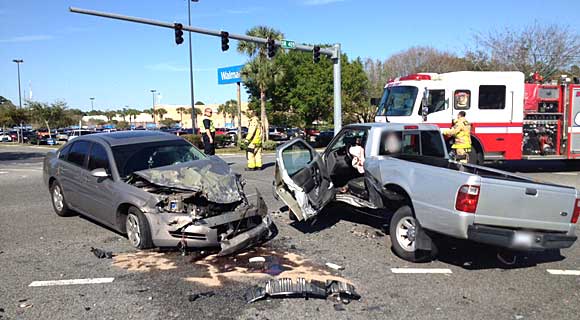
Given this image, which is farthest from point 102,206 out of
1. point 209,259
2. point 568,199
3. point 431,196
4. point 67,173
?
point 568,199

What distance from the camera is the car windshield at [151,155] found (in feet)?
21.2

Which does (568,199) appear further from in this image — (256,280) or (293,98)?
(293,98)

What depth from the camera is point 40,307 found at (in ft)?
13.8

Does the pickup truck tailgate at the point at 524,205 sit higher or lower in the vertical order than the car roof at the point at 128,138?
lower

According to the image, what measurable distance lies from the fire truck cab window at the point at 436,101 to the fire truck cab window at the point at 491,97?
1071mm

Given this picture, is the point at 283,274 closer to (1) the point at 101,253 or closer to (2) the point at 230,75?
(1) the point at 101,253

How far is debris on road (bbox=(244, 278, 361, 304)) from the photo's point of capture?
171 inches

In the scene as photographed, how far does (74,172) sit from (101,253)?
79.0 inches

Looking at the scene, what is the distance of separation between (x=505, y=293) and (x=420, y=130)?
9.82 feet

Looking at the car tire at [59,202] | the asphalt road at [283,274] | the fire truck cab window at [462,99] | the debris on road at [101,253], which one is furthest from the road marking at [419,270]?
the fire truck cab window at [462,99]

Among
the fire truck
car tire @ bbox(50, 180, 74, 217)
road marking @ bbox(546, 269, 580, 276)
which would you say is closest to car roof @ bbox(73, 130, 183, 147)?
car tire @ bbox(50, 180, 74, 217)

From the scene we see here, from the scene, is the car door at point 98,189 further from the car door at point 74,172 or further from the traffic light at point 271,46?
the traffic light at point 271,46

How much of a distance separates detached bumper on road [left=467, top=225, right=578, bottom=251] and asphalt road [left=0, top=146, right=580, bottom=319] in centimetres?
Result: 45

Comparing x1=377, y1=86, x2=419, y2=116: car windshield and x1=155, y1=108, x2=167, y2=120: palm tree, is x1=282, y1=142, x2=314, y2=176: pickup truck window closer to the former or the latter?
x1=377, y1=86, x2=419, y2=116: car windshield
